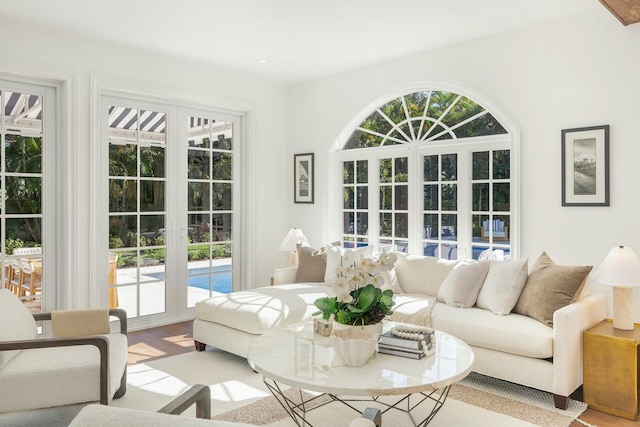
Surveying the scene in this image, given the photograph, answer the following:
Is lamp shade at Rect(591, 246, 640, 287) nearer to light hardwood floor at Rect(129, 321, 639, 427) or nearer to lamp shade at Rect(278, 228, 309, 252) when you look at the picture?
light hardwood floor at Rect(129, 321, 639, 427)

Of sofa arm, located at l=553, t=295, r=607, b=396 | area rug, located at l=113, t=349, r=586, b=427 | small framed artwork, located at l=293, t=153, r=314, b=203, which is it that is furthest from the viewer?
small framed artwork, located at l=293, t=153, r=314, b=203

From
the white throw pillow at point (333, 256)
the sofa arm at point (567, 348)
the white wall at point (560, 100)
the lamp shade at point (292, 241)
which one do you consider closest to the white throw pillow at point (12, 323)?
the white throw pillow at point (333, 256)

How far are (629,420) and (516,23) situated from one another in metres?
2.95

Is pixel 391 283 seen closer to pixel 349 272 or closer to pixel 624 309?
pixel 624 309

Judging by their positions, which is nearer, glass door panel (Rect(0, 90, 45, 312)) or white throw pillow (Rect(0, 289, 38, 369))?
white throw pillow (Rect(0, 289, 38, 369))

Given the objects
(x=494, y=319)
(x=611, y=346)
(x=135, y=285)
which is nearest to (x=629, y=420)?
(x=611, y=346)

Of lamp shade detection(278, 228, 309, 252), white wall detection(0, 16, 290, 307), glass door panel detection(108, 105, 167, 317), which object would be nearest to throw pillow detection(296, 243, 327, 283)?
lamp shade detection(278, 228, 309, 252)

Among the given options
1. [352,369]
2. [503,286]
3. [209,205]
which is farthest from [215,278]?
[352,369]

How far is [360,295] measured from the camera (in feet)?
8.23

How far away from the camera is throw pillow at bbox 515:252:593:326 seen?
326cm

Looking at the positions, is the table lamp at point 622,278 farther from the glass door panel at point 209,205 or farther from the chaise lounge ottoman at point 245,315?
the glass door panel at point 209,205

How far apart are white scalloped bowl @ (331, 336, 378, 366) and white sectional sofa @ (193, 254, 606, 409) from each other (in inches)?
50.2

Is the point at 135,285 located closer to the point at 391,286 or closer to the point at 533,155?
the point at 391,286

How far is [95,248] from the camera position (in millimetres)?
4461
